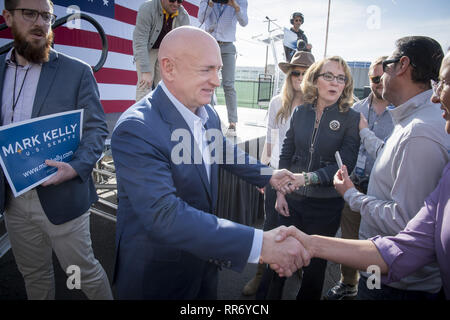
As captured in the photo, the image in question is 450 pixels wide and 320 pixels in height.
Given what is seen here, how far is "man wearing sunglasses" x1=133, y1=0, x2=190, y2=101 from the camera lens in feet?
9.98

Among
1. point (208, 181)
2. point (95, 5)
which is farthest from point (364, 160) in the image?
A: point (95, 5)

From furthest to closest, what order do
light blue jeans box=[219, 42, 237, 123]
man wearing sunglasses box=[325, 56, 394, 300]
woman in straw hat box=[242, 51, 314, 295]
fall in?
light blue jeans box=[219, 42, 237, 123], woman in straw hat box=[242, 51, 314, 295], man wearing sunglasses box=[325, 56, 394, 300]

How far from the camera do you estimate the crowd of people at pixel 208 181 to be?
3.81 ft

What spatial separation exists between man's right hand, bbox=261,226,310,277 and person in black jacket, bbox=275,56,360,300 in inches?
27.6

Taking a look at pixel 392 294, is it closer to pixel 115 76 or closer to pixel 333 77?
pixel 333 77

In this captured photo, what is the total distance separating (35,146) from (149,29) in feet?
6.93

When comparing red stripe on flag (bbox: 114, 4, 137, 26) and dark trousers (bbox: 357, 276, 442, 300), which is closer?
dark trousers (bbox: 357, 276, 442, 300)

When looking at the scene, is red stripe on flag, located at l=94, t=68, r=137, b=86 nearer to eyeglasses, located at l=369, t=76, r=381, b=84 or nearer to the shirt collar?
the shirt collar

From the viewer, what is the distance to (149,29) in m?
3.08

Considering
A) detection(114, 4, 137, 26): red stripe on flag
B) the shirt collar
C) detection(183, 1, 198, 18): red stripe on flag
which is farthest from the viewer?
detection(183, 1, 198, 18): red stripe on flag

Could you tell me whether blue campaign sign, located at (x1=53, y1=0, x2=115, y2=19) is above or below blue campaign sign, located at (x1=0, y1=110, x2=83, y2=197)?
above

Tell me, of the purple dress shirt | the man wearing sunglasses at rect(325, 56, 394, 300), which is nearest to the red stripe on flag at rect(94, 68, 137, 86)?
the man wearing sunglasses at rect(325, 56, 394, 300)

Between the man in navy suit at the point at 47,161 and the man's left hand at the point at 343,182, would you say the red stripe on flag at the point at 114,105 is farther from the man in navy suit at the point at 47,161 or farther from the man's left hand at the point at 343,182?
the man's left hand at the point at 343,182

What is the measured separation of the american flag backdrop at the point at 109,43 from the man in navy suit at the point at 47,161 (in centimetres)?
164
